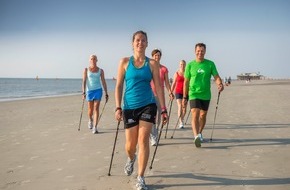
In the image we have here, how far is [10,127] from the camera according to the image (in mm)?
11523

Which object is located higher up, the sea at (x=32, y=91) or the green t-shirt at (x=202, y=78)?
the green t-shirt at (x=202, y=78)

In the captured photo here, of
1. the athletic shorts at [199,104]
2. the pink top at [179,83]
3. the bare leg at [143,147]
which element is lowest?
the bare leg at [143,147]

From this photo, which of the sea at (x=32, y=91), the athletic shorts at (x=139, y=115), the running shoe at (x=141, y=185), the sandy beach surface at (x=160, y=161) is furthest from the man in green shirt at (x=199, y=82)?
the sea at (x=32, y=91)

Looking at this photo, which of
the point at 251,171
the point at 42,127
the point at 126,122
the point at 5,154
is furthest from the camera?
the point at 42,127

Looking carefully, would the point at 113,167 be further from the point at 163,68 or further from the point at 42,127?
the point at 42,127

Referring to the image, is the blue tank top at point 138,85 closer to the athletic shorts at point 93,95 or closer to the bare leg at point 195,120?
the bare leg at point 195,120

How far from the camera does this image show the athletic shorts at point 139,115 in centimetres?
466

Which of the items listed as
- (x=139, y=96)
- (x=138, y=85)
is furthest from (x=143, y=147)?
(x=138, y=85)

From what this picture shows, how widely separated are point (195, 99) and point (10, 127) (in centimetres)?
757

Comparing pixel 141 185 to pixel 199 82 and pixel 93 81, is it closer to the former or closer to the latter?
pixel 199 82

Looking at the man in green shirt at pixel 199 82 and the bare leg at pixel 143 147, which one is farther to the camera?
the man in green shirt at pixel 199 82

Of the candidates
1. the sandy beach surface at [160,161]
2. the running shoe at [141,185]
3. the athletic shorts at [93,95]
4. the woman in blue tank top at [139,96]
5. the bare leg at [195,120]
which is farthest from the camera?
the athletic shorts at [93,95]

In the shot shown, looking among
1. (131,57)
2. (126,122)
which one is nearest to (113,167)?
(126,122)

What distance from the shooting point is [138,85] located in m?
4.68
